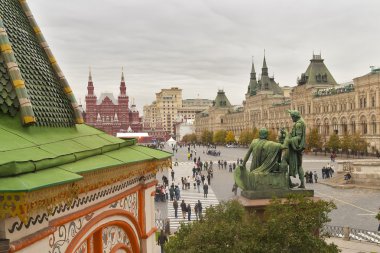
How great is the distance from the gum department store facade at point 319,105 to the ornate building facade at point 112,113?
86.7 ft

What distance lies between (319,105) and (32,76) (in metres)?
66.3

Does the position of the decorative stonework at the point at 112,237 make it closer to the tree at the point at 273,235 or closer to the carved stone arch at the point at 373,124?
the tree at the point at 273,235

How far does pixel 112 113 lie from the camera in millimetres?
107375

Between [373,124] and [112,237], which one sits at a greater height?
[373,124]

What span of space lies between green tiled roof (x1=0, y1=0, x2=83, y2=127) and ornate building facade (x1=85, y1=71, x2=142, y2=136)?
10038 centimetres

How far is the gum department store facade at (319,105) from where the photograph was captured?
52.8 meters

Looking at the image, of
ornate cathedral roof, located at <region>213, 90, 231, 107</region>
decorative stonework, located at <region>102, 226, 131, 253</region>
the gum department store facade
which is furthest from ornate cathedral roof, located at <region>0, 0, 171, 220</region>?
ornate cathedral roof, located at <region>213, 90, 231, 107</region>

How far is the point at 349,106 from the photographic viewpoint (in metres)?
57.9

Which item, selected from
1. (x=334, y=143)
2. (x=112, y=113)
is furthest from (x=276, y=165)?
(x=112, y=113)

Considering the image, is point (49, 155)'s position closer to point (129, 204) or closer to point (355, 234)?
point (129, 204)

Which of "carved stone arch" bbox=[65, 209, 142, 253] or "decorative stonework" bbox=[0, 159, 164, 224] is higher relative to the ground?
"decorative stonework" bbox=[0, 159, 164, 224]

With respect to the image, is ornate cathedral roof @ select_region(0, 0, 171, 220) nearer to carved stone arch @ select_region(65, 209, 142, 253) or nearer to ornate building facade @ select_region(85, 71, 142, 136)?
carved stone arch @ select_region(65, 209, 142, 253)

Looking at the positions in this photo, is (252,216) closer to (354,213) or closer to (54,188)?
(54,188)

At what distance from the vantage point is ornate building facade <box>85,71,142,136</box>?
10562 centimetres
